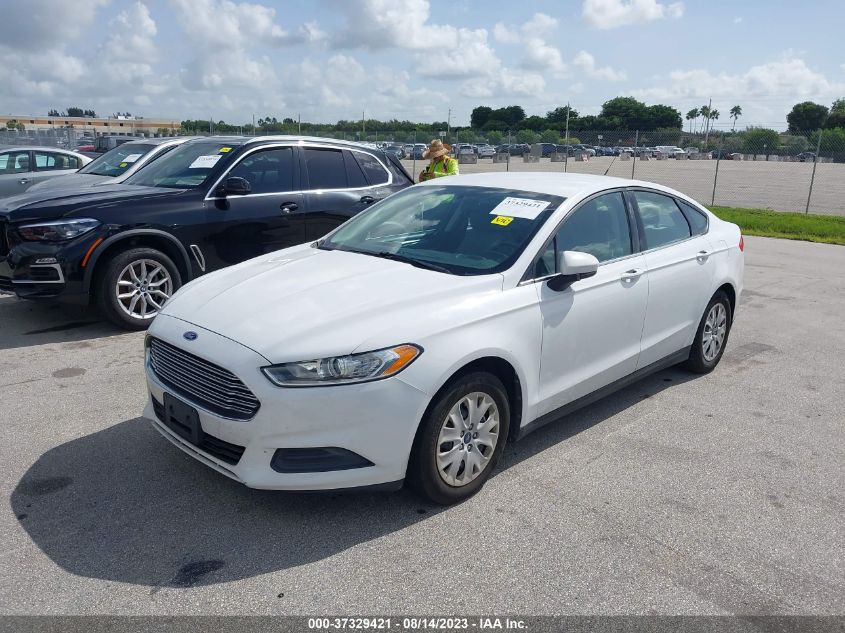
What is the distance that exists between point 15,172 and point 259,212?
334 inches

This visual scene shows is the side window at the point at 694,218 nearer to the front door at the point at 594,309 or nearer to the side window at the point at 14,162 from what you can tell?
the front door at the point at 594,309

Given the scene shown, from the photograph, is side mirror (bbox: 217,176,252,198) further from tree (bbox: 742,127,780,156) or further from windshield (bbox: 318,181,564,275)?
tree (bbox: 742,127,780,156)

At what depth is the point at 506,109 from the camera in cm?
12775

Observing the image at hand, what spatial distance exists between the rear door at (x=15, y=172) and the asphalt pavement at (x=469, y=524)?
9096mm

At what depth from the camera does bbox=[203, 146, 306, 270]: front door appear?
685 centimetres

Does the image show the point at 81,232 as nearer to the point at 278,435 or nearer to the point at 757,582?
the point at 278,435

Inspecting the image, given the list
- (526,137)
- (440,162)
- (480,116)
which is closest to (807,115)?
(480,116)

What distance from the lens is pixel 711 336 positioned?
5.62 meters

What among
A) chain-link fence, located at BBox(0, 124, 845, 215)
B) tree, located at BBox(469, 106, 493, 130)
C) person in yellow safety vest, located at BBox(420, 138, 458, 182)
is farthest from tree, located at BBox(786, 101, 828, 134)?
person in yellow safety vest, located at BBox(420, 138, 458, 182)

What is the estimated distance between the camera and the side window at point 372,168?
8.02 metres

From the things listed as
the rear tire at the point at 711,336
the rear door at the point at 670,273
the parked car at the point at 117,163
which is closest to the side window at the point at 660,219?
the rear door at the point at 670,273

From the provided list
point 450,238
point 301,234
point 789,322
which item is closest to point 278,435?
point 450,238

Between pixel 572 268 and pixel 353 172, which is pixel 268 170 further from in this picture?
pixel 572 268

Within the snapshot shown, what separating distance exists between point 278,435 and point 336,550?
1.94ft
